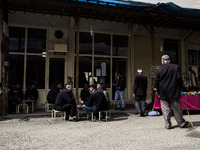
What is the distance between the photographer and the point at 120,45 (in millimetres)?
11328

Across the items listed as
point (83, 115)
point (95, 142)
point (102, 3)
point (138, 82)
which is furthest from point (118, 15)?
point (95, 142)

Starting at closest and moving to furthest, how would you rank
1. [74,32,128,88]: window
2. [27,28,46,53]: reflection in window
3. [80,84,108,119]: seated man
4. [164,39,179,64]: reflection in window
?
[80,84,108,119]: seated man → [27,28,46,53]: reflection in window → [74,32,128,88]: window → [164,39,179,64]: reflection in window

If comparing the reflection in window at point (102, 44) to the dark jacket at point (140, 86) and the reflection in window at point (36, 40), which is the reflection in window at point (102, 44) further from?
the dark jacket at point (140, 86)

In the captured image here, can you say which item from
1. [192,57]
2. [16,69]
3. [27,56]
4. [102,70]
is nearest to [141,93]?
[102,70]

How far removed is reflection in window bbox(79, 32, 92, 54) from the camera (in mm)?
10609

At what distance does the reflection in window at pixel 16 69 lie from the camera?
9.45 meters

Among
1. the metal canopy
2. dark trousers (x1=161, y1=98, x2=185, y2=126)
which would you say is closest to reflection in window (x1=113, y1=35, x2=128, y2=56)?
the metal canopy

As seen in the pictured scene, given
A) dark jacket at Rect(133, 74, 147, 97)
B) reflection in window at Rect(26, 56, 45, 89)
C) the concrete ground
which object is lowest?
the concrete ground

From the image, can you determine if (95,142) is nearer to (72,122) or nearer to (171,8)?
(72,122)

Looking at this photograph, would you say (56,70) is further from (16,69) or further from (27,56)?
(16,69)

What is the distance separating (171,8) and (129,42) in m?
3.41

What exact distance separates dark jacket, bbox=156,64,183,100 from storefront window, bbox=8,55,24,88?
6756 millimetres

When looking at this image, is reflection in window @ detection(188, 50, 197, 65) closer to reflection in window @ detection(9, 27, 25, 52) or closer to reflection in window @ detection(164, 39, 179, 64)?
reflection in window @ detection(164, 39, 179, 64)

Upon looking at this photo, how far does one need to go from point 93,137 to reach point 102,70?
6.34 meters
